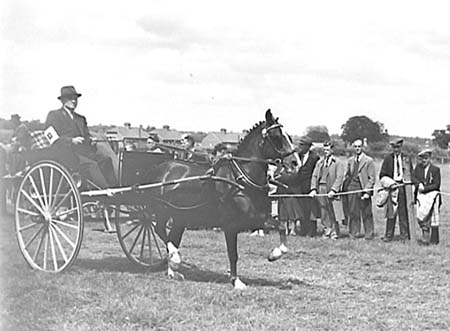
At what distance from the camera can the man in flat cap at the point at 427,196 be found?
1289 centimetres

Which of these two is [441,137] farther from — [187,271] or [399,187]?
[187,271]

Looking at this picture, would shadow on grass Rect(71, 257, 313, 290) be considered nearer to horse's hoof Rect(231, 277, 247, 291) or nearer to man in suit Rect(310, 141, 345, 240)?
horse's hoof Rect(231, 277, 247, 291)

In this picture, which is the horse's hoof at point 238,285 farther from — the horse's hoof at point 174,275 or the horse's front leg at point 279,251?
the horse's hoof at point 174,275

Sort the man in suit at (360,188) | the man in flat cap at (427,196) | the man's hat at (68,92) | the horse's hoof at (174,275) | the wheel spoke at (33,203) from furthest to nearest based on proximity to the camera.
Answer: the man in suit at (360,188) < the man in flat cap at (427,196) < the man's hat at (68,92) < the horse's hoof at (174,275) < the wheel spoke at (33,203)

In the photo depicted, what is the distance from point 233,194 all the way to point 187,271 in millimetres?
1720

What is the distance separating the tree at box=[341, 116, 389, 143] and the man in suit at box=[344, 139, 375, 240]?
66.3m

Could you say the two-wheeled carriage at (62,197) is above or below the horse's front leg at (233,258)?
above

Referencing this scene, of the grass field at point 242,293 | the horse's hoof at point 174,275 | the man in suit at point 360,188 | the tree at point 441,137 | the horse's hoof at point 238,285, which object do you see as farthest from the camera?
the tree at point 441,137

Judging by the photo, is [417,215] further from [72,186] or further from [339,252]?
[72,186]

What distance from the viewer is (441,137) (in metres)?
79.6

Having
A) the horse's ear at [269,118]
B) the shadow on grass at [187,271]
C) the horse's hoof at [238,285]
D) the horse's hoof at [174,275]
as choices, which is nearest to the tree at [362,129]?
the shadow on grass at [187,271]

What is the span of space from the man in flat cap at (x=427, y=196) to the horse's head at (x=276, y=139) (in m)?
5.27

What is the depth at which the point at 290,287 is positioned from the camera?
8.66 m

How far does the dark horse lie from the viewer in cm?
873
